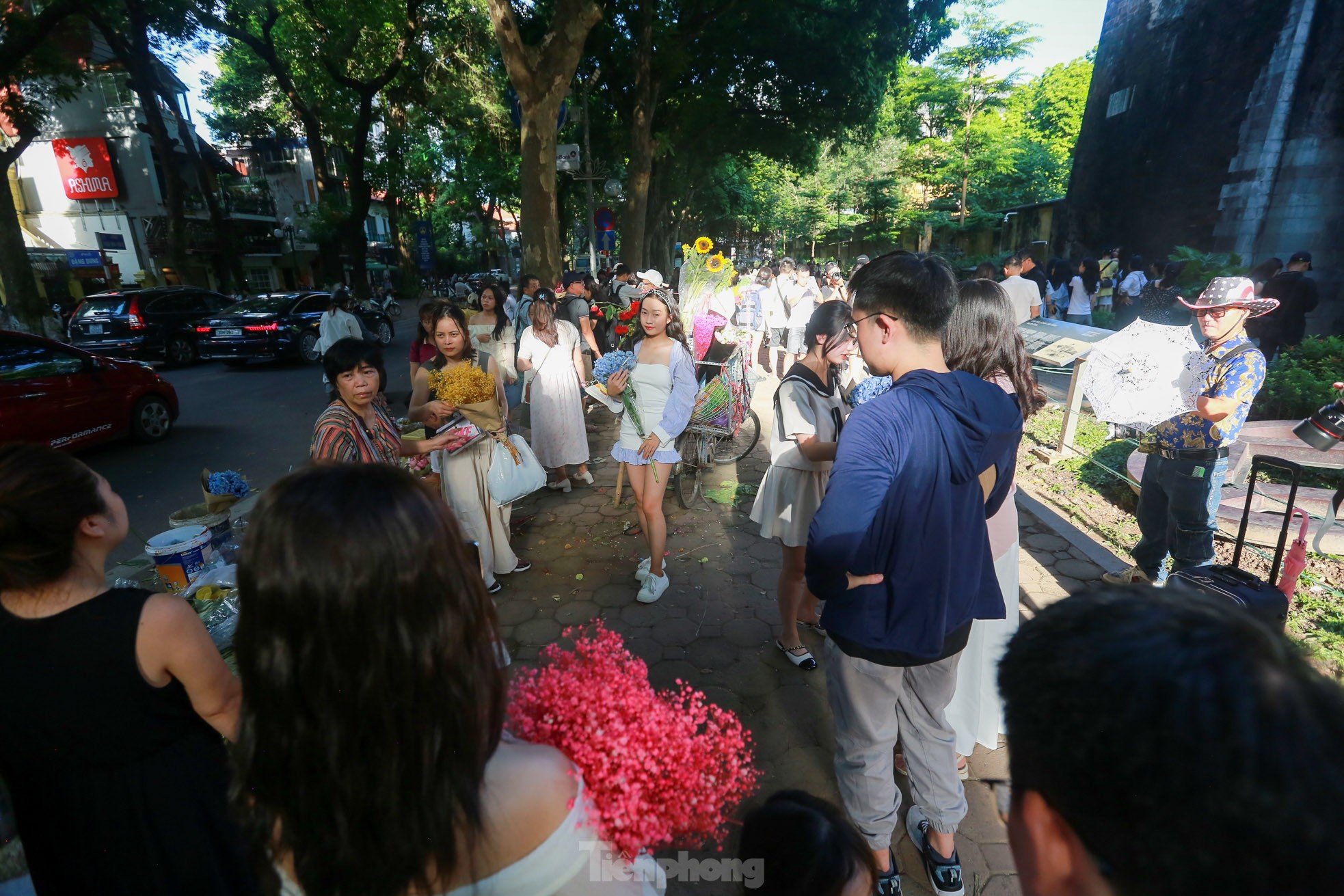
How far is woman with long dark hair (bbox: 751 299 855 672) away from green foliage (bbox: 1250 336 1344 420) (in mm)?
4816

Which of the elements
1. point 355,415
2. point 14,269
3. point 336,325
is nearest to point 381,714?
point 355,415

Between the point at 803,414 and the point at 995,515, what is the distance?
881mm

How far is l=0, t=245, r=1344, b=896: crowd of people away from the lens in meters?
0.63

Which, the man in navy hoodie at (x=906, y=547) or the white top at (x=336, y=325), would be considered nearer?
the man in navy hoodie at (x=906, y=547)

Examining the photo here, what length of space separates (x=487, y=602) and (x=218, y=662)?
895 mm

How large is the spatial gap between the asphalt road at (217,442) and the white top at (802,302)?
238 inches

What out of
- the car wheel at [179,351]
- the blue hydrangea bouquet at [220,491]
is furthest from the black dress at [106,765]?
the car wheel at [179,351]

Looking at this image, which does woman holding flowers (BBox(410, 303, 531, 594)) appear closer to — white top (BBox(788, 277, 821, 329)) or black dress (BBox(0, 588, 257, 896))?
black dress (BBox(0, 588, 257, 896))

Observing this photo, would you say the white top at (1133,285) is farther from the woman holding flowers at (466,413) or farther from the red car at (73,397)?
the red car at (73,397)

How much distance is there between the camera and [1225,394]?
2.88 meters

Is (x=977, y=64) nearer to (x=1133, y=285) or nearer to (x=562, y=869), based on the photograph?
(x=1133, y=285)

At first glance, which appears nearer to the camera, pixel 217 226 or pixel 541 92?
pixel 541 92

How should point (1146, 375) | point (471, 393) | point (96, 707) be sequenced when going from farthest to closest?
point (471, 393), point (1146, 375), point (96, 707)

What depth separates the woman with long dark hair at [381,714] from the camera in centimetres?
89
